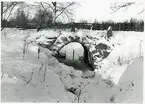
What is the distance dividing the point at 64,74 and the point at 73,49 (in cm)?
34

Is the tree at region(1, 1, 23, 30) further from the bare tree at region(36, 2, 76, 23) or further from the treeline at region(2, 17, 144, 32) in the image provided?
the bare tree at region(36, 2, 76, 23)

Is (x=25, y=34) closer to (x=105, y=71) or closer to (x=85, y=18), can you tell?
(x=85, y=18)

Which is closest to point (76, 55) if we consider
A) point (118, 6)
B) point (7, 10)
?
point (118, 6)

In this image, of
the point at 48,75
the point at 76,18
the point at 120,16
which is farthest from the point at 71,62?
the point at 120,16

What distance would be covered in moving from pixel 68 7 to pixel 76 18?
17 centimetres

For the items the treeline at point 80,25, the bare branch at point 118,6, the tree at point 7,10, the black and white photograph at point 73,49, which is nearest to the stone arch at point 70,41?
the black and white photograph at point 73,49

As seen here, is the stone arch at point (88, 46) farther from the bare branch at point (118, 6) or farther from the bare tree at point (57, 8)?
the bare branch at point (118, 6)

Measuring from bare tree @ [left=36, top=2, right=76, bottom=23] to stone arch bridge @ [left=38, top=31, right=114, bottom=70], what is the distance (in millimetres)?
240

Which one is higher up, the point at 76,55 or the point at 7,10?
the point at 7,10

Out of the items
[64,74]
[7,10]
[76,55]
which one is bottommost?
[64,74]

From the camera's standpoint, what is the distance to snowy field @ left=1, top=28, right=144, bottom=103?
3150 millimetres

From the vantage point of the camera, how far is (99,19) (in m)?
3.34

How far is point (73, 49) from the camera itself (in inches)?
135

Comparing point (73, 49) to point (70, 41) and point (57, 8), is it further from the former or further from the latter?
point (57, 8)
